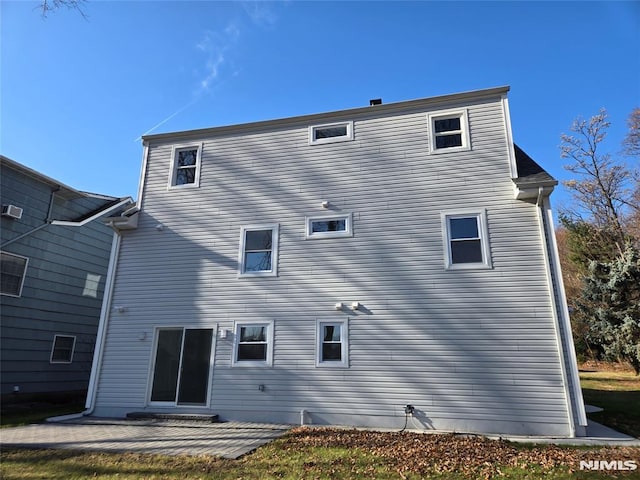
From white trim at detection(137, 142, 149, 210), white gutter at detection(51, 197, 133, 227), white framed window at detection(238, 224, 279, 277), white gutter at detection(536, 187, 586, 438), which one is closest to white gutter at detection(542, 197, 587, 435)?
white gutter at detection(536, 187, 586, 438)

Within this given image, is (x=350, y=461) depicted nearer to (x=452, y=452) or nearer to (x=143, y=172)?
(x=452, y=452)

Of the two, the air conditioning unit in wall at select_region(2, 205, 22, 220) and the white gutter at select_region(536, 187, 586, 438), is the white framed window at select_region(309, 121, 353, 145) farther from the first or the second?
the air conditioning unit in wall at select_region(2, 205, 22, 220)

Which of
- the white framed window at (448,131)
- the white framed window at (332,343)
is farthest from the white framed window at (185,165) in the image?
the white framed window at (448,131)

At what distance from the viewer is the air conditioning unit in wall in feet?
36.7

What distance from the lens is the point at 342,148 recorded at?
1029 cm

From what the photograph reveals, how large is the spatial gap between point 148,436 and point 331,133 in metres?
8.29

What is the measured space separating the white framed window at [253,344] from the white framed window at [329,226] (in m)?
2.50

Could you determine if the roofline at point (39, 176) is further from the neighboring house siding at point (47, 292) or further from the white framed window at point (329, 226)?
the white framed window at point (329, 226)

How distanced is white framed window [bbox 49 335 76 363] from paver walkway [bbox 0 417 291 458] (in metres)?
4.03

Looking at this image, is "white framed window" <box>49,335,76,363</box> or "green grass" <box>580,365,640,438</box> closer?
"green grass" <box>580,365,640,438</box>

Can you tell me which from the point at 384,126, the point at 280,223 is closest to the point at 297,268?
the point at 280,223

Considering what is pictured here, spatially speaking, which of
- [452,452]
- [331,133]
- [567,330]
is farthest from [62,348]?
[567,330]

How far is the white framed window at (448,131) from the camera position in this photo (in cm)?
953

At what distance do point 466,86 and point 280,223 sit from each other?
19.5 feet
